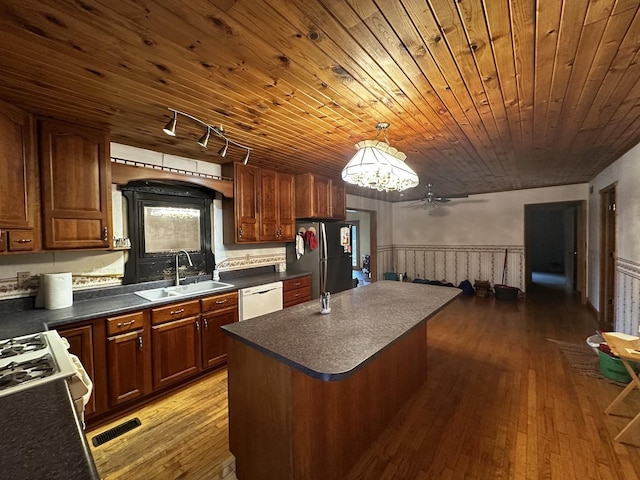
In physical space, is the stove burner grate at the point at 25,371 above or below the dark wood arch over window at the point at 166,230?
below

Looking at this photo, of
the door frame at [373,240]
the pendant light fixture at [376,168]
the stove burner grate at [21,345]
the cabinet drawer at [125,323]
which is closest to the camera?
the stove burner grate at [21,345]

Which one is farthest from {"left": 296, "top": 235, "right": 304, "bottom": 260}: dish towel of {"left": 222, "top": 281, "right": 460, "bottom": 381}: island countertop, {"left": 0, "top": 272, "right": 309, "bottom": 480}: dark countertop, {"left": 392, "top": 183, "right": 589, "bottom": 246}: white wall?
{"left": 392, "top": 183, "right": 589, "bottom": 246}: white wall

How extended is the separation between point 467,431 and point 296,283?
2355mm

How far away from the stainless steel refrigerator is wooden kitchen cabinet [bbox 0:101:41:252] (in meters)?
2.73

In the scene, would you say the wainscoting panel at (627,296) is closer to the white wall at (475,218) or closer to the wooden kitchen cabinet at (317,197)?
the white wall at (475,218)

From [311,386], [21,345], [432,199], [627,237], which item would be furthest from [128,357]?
[627,237]

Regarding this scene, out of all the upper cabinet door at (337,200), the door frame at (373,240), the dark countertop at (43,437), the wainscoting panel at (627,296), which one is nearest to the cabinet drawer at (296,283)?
the upper cabinet door at (337,200)

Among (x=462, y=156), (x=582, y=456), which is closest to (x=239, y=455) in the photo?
(x=582, y=456)

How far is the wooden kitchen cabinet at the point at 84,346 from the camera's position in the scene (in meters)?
1.94

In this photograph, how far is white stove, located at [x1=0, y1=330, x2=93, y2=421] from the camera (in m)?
1.10

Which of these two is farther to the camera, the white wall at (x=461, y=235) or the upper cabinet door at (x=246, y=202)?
the white wall at (x=461, y=235)

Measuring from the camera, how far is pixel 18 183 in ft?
6.10

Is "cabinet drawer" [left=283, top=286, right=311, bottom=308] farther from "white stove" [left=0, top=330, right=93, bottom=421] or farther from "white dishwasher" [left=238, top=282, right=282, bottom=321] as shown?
"white stove" [left=0, top=330, right=93, bottom=421]

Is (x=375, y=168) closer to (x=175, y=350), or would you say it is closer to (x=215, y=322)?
(x=215, y=322)
